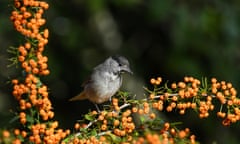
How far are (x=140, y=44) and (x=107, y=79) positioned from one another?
3573 millimetres

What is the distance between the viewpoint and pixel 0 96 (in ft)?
32.9

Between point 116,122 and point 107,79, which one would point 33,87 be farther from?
point 107,79

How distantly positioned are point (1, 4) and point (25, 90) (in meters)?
5.91

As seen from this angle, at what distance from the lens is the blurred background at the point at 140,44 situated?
855cm

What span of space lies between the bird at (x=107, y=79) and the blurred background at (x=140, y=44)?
1.65 metres

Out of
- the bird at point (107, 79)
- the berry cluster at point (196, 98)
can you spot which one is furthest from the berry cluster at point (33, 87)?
the bird at point (107, 79)

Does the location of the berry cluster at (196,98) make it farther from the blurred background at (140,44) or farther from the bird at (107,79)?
the blurred background at (140,44)

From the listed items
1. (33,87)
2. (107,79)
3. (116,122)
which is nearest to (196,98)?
(116,122)

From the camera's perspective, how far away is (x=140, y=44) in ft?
33.5

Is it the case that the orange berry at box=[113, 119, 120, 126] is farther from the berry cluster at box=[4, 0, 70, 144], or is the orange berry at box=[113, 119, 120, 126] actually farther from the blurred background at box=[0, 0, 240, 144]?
the blurred background at box=[0, 0, 240, 144]

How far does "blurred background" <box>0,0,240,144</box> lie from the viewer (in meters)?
8.55

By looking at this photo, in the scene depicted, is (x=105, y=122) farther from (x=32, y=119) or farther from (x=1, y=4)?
(x=1, y=4)

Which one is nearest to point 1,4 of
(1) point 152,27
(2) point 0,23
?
(2) point 0,23

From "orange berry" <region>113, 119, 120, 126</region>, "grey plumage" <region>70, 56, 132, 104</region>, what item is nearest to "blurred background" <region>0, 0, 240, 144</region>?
"grey plumage" <region>70, 56, 132, 104</region>
